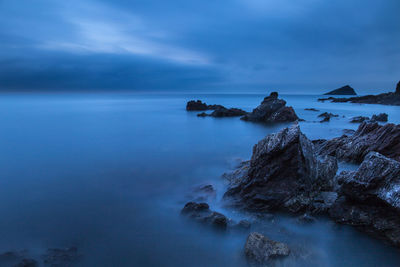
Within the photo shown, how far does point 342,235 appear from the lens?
6.64 m

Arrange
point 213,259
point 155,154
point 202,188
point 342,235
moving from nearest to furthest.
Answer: point 213,259 < point 342,235 < point 202,188 < point 155,154

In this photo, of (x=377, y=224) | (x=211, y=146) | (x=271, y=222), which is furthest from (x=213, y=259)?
(x=211, y=146)

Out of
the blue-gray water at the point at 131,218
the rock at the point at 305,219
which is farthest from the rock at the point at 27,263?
the rock at the point at 305,219

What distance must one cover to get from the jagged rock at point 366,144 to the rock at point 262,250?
8.74 metres

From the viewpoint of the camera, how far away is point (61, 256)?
590cm

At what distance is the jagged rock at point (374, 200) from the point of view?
243 inches

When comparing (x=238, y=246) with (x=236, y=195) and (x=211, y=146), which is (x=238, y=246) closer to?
(x=236, y=195)

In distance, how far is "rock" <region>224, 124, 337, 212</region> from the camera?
780 cm

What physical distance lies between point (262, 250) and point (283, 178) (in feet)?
10.5

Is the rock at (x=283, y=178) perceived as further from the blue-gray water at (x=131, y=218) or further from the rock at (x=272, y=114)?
the rock at (x=272, y=114)

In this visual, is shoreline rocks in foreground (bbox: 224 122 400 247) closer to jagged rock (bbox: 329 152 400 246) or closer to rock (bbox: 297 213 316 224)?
jagged rock (bbox: 329 152 400 246)

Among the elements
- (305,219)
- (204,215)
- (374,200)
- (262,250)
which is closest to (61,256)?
(204,215)

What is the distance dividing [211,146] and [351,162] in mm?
9911

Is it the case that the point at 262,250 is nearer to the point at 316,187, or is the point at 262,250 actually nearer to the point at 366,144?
the point at 316,187
